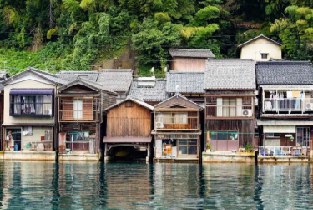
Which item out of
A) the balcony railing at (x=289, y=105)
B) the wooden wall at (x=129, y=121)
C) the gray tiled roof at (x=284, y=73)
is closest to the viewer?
the balcony railing at (x=289, y=105)

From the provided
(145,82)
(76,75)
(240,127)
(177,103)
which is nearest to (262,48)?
(145,82)

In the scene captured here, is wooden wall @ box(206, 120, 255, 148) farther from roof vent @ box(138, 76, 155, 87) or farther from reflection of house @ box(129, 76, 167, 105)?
roof vent @ box(138, 76, 155, 87)

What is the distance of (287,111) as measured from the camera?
57.1 metres

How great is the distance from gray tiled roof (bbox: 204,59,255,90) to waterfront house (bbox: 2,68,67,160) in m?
12.2

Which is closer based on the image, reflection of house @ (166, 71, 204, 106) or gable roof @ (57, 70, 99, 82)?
reflection of house @ (166, 71, 204, 106)

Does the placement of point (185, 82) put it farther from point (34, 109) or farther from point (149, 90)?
point (34, 109)

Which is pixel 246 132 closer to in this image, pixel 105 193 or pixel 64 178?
pixel 64 178

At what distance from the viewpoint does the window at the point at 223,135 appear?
57094 millimetres

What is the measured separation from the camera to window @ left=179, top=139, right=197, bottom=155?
188 ft

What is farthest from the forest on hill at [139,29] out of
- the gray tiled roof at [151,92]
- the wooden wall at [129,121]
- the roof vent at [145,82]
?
the wooden wall at [129,121]

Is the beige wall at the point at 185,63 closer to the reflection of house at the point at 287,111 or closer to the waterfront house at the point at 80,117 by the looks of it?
the reflection of house at the point at 287,111

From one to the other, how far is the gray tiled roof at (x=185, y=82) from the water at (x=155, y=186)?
1092cm

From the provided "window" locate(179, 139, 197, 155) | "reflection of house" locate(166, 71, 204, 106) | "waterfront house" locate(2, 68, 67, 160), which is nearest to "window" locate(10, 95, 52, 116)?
"waterfront house" locate(2, 68, 67, 160)

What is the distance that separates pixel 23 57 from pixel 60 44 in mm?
4405
